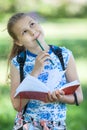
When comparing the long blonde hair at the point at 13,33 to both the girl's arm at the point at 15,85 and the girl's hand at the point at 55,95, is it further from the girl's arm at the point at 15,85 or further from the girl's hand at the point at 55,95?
the girl's hand at the point at 55,95

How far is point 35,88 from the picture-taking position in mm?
4457

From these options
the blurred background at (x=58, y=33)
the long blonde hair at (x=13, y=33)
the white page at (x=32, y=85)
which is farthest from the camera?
the blurred background at (x=58, y=33)

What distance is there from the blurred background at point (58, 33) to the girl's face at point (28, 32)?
0.90ft

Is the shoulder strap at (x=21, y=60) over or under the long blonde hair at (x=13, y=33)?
under

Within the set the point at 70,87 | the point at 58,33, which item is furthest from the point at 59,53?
the point at 58,33

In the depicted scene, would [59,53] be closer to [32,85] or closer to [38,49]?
[38,49]

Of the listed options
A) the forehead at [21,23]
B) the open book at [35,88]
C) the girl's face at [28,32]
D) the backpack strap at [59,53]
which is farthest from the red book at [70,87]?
the forehead at [21,23]

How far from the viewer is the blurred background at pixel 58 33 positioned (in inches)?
290

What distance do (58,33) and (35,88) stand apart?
1098 cm

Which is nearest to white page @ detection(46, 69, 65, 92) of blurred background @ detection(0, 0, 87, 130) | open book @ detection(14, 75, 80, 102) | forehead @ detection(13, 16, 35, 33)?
open book @ detection(14, 75, 80, 102)

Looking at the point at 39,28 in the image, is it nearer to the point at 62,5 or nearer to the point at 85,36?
the point at 85,36

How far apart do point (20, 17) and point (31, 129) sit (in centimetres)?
74

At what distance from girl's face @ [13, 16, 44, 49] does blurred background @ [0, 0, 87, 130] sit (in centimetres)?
27

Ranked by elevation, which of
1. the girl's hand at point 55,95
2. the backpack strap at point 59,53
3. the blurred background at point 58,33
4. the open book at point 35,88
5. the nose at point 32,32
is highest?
the blurred background at point 58,33
